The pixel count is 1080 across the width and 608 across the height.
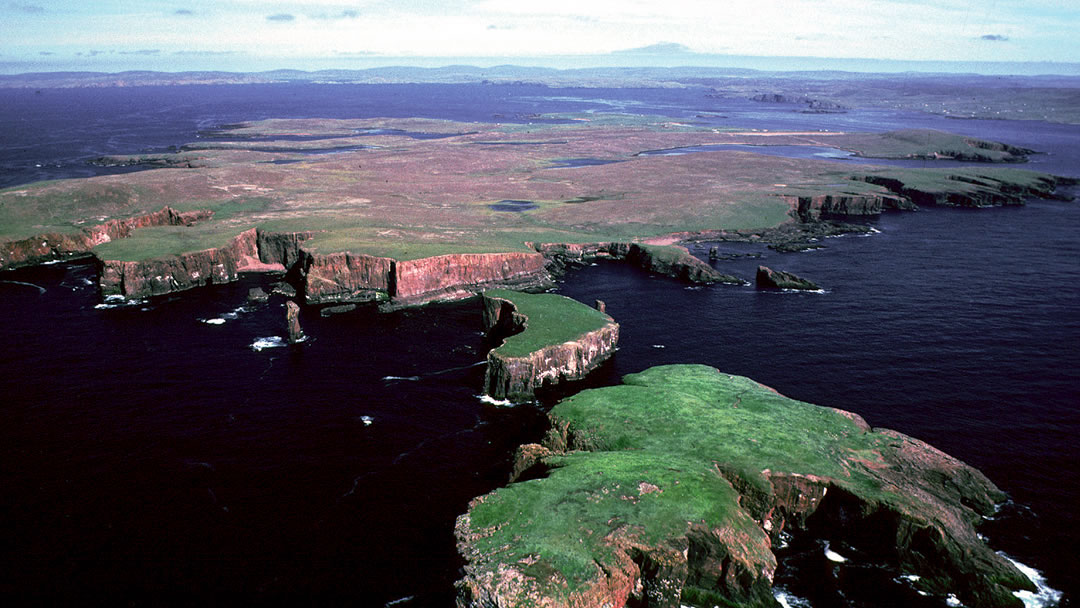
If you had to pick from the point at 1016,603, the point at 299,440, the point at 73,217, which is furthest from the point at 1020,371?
the point at 73,217

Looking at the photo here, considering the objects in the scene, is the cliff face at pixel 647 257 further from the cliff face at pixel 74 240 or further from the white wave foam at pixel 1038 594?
the cliff face at pixel 74 240

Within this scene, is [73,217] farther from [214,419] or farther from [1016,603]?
[1016,603]

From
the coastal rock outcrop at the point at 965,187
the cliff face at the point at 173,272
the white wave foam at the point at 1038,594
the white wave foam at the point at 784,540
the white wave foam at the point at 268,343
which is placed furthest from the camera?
the coastal rock outcrop at the point at 965,187

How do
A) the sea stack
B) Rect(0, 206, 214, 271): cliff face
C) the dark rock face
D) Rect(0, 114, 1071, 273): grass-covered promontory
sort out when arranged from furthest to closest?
Rect(0, 114, 1071, 273): grass-covered promontory < Rect(0, 206, 214, 271): cliff face < the dark rock face < the sea stack

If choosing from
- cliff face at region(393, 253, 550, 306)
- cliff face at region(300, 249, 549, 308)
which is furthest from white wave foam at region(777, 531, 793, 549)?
cliff face at region(300, 249, 549, 308)

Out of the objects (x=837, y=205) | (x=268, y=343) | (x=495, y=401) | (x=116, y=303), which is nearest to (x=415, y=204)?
(x=116, y=303)

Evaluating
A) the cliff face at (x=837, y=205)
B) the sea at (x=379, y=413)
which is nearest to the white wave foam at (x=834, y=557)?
the sea at (x=379, y=413)

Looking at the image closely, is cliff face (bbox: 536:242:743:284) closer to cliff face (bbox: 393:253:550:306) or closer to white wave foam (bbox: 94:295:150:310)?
cliff face (bbox: 393:253:550:306)
